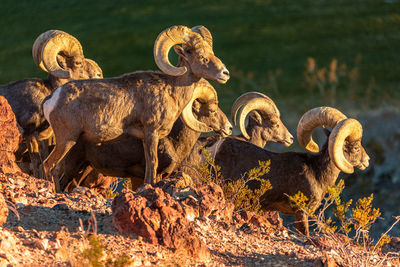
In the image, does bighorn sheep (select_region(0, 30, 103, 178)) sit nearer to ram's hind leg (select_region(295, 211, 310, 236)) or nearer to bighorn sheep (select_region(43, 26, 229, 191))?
bighorn sheep (select_region(43, 26, 229, 191))

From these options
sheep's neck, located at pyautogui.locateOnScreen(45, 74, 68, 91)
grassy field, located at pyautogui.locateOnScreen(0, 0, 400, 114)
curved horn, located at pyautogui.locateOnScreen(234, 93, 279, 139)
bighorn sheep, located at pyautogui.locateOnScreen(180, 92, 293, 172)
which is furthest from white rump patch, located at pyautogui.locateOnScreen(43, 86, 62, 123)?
grassy field, located at pyautogui.locateOnScreen(0, 0, 400, 114)

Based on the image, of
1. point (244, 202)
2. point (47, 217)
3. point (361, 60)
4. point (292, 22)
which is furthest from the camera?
point (292, 22)

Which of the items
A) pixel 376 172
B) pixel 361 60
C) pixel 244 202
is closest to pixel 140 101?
pixel 244 202

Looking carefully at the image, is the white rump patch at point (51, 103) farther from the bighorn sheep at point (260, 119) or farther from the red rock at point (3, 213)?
the bighorn sheep at point (260, 119)

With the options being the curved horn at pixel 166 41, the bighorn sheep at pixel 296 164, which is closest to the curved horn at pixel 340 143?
the bighorn sheep at pixel 296 164

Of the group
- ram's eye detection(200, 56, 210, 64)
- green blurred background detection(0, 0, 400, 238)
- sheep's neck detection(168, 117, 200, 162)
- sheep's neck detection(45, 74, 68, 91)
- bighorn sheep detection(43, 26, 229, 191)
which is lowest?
green blurred background detection(0, 0, 400, 238)

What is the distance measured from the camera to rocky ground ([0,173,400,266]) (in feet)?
22.4

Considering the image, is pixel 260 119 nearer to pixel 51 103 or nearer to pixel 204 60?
pixel 204 60

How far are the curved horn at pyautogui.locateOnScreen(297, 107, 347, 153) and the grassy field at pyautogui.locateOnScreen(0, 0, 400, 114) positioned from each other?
1811cm

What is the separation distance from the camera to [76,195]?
887 cm

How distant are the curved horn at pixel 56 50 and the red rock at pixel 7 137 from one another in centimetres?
140

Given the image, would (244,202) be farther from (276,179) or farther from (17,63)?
(17,63)

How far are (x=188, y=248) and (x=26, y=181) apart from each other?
2.39 m

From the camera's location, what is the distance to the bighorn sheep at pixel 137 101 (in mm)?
9242
